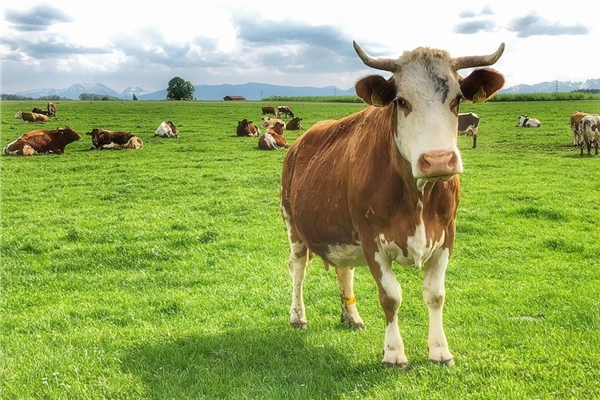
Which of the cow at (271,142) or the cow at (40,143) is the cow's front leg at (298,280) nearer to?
the cow at (271,142)

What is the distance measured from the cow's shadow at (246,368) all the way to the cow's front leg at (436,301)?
0.55 metres

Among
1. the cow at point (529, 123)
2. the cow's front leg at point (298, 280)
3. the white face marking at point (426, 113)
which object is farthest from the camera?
the cow at point (529, 123)

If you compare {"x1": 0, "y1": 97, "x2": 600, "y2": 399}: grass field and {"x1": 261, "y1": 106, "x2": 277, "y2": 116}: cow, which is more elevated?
{"x1": 261, "y1": 106, "x2": 277, "y2": 116}: cow

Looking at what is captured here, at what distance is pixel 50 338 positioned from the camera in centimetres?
631

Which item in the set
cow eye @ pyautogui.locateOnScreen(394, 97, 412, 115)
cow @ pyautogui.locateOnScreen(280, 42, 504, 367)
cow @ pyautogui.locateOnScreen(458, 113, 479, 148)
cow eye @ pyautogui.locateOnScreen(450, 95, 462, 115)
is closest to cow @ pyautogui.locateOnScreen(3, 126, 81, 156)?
cow @ pyautogui.locateOnScreen(458, 113, 479, 148)

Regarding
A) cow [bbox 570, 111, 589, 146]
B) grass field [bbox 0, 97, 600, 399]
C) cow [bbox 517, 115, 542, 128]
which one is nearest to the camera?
grass field [bbox 0, 97, 600, 399]

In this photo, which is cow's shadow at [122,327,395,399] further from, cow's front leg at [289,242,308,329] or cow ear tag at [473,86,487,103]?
cow ear tag at [473,86,487,103]

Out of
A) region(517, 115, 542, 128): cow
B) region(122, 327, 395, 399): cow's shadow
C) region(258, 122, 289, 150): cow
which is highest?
region(517, 115, 542, 128): cow

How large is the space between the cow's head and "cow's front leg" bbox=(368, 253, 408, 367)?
0.87 m

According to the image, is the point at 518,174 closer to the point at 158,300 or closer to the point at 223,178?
the point at 223,178

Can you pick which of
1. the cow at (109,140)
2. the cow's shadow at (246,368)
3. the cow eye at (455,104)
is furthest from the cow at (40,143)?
the cow eye at (455,104)

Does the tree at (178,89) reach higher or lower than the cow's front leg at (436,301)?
higher

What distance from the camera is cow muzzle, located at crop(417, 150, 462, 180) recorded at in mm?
4074

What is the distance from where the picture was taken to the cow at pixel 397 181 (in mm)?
4406
